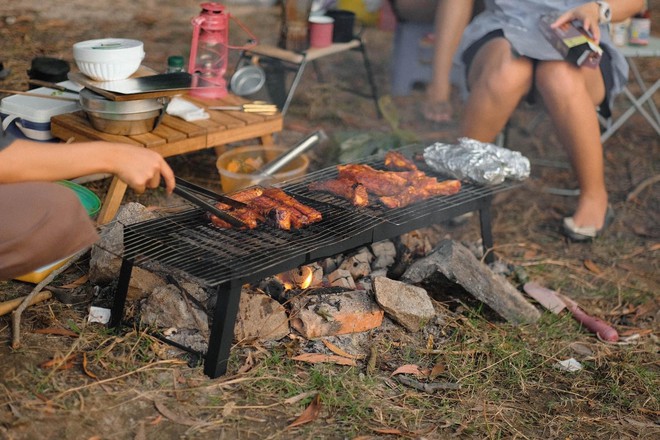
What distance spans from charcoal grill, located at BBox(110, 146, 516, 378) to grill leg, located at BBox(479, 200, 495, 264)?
511 mm

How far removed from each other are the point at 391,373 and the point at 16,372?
162cm

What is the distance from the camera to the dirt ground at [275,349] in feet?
10.4

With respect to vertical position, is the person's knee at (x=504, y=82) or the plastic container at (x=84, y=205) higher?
the person's knee at (x=504, y=82)

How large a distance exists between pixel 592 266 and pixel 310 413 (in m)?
2.54

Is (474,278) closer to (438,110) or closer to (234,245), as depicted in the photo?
(234,245)

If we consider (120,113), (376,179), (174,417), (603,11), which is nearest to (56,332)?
(174,417)

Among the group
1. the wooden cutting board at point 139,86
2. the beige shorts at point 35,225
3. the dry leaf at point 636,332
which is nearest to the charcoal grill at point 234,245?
the beige shorts at point 35,225

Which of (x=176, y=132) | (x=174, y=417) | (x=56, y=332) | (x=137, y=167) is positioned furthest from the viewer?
(x=176, y=132)

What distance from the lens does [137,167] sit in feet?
9.72

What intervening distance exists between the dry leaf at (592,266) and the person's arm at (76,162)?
3077 millimetres

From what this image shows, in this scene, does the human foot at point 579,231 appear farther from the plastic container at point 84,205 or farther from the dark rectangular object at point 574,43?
the plastic container at point 84,205

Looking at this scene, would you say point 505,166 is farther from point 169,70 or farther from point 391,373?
point 169,70

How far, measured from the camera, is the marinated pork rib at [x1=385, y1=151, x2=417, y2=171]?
4.41 m

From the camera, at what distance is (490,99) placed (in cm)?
514
